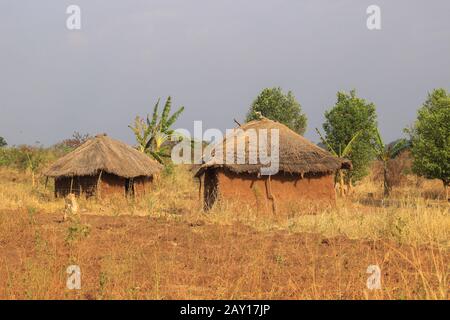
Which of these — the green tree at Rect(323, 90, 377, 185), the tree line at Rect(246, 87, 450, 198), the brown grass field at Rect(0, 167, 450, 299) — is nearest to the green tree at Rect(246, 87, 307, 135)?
the tree line at Rect(246, 87, 450, 198)

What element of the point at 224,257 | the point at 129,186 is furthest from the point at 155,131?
the point at 224,257

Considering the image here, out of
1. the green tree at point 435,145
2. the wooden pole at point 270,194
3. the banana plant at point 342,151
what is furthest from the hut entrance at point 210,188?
the green tree at point 435,145

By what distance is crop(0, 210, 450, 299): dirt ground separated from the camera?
15.1 feet

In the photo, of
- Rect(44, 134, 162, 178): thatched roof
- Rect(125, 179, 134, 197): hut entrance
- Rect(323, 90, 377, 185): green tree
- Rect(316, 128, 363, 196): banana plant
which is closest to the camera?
Rect(44, 134, 162, 178): thatched roof

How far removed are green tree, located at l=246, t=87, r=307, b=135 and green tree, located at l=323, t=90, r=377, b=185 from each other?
549cm

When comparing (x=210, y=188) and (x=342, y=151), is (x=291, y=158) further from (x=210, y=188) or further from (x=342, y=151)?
(x=342, y=151)

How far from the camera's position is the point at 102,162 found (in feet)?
55.2

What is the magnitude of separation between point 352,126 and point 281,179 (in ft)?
32.2

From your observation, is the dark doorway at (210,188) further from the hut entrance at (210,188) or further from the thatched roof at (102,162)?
the thatched roof at (102,162)

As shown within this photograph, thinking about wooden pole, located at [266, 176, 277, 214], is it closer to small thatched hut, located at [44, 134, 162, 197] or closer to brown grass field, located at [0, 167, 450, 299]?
brown grass field, located at [0, 167, 450, 299]

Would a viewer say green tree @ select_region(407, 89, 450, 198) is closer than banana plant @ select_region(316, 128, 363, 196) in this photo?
Yes

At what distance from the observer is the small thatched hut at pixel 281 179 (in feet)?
44.2

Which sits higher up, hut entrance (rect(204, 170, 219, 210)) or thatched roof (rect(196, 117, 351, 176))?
thatched roof (rect(196, 117, 351, 176))
